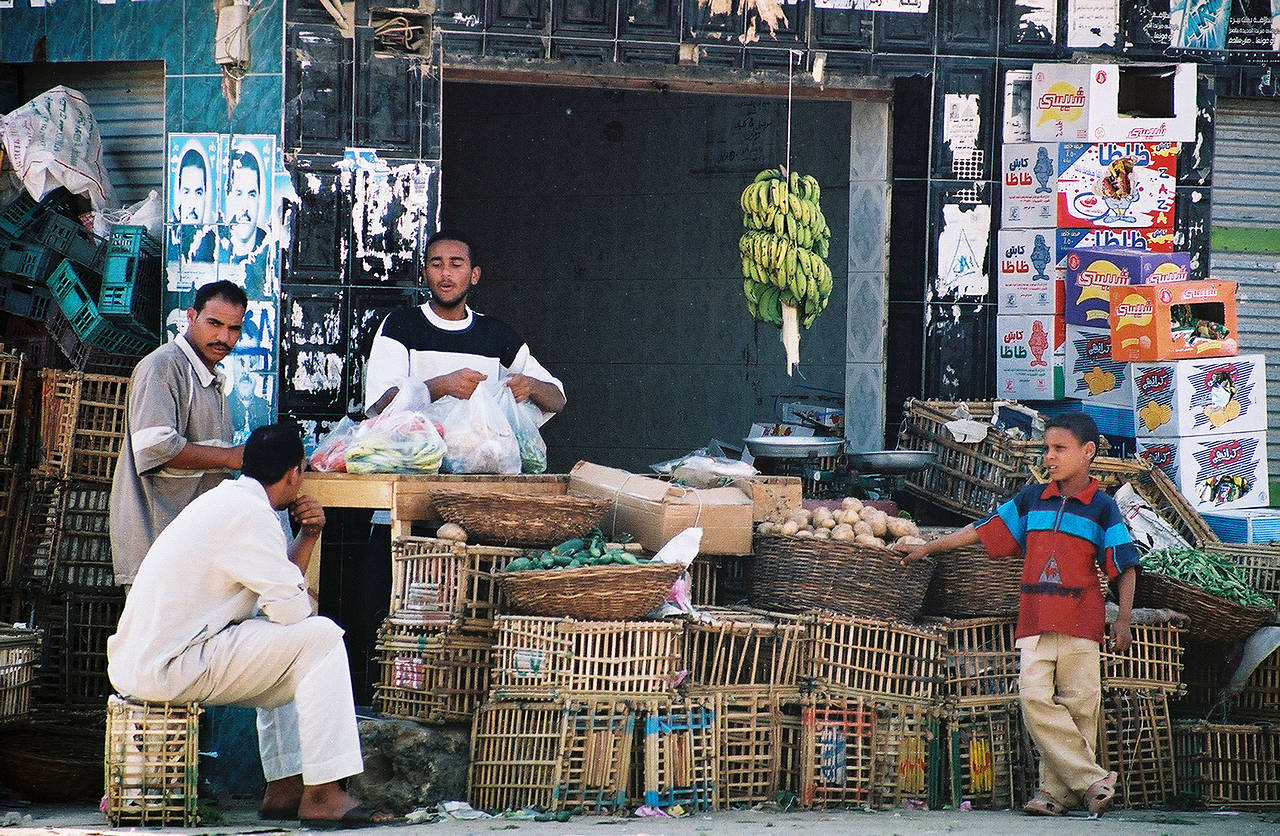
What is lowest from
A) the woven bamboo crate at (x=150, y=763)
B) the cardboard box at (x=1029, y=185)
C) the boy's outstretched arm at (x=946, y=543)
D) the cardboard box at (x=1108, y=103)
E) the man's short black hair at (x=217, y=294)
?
the woven bamboo crate at (x=150, y=763)

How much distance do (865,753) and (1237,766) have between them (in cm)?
164

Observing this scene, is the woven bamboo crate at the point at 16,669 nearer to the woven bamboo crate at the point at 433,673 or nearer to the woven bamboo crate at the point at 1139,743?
the woven bamboo crate at the point at 433,673

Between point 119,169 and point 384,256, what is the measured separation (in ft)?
5.24

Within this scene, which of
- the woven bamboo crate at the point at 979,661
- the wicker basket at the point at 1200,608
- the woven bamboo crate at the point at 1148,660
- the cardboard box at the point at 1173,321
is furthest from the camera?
the cardboard box at the point at 1173,321

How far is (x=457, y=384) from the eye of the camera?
627 cm

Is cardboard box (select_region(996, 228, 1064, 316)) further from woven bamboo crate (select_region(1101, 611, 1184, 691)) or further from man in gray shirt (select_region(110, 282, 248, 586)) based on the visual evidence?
man in gray shirt (select_region(110, 282, 248, 586))

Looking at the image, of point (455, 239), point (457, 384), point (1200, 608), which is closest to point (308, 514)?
point (457, 384)

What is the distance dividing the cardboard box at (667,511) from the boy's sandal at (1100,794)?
1672 mm

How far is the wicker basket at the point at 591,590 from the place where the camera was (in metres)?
5.47

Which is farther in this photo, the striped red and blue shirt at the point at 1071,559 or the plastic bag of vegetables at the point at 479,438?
the plastic bag of vegetables at the point at 479,438

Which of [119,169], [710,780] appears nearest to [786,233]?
[710,780]

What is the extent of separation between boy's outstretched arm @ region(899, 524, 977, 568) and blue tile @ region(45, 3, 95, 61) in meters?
4.81

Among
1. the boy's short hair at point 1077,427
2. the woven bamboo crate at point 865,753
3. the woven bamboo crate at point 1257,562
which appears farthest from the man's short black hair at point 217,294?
the woven bamboo crate at point 1257,562

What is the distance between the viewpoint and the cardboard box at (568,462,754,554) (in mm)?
6016
